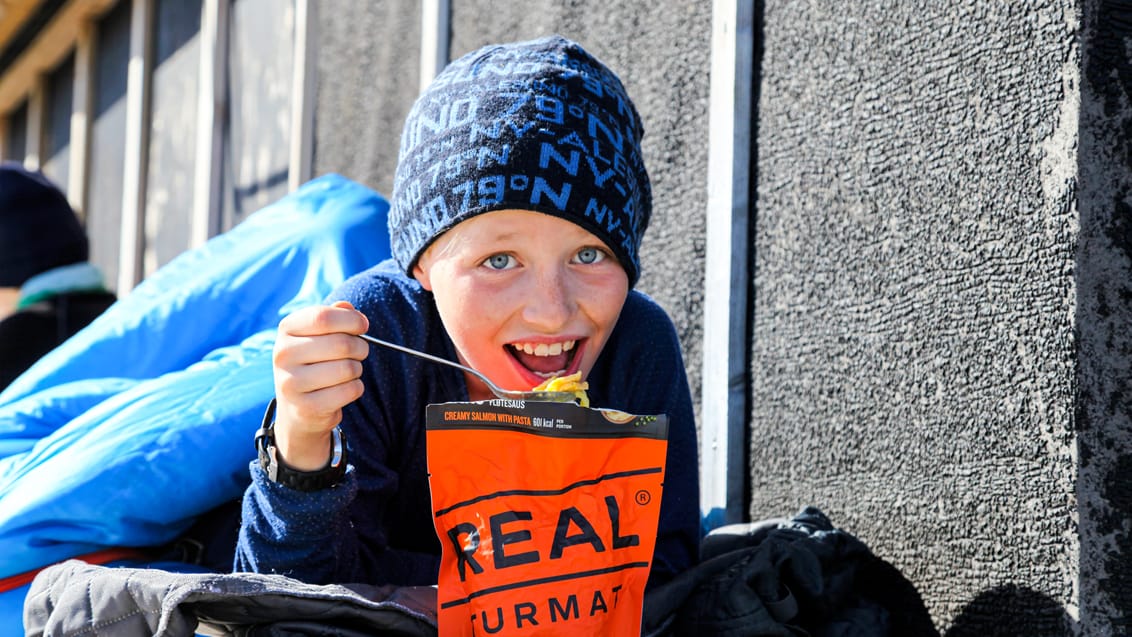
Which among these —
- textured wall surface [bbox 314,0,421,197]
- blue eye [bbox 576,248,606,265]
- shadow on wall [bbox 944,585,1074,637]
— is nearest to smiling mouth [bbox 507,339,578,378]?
blue eye [bbox 576,248,606,265]

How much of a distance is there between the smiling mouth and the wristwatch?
0.80 ft

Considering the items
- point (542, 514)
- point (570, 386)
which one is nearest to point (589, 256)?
point (570, 386)

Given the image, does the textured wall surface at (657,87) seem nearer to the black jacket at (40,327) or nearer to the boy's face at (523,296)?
the boy's face at (523,296)

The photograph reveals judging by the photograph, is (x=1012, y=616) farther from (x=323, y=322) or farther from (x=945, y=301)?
(x=323, y=322)

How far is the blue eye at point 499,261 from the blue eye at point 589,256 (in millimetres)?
93

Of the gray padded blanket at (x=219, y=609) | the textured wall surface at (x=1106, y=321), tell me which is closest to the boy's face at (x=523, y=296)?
the gray padded blanket at (x=219, y=609)

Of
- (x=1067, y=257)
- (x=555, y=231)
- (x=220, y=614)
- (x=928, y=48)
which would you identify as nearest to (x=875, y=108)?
(x=928, y=48)

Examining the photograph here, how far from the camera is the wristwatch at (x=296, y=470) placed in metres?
1.30

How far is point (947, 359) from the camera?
1.56m

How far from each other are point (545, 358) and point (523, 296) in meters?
0.09

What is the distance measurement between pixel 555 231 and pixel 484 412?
290mm

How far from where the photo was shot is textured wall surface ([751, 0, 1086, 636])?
54.9 inches

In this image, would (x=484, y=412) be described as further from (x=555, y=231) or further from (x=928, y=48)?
(x=928, y=48)

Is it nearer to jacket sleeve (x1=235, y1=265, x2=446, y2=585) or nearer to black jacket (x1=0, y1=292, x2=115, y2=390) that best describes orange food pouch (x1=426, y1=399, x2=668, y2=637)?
jacket sleeve (x1=235, y1=265, x2=446, y2=585)
